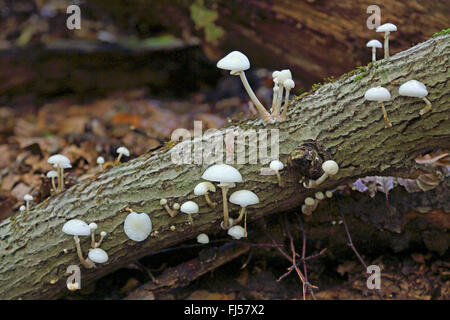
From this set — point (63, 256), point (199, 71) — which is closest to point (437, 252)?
point (63, 256)

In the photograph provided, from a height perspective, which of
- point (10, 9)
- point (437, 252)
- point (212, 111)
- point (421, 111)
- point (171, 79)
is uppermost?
point (10, 9)

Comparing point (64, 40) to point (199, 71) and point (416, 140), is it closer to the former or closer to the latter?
point (199, 71)

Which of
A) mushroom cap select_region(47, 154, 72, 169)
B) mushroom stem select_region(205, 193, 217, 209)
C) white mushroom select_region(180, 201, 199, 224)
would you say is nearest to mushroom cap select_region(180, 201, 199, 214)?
white mushroom select_region(180, 201, 199, 224)

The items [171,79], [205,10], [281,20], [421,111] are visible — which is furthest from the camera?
[171,79]

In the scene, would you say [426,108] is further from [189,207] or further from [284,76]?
[189,207]

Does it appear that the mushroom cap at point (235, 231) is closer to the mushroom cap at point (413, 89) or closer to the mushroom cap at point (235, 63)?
the mushroom cap at point (235, 63)

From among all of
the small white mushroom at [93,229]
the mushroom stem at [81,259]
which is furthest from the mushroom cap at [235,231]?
the mushroom stem at [81,259]
